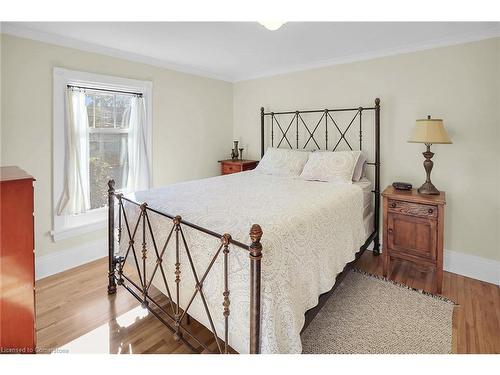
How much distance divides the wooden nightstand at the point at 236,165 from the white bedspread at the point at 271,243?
1.47 metres

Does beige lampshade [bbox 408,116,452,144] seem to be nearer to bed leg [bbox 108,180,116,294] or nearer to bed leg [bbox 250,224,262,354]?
bed leg [bbox 250,224,262,354]

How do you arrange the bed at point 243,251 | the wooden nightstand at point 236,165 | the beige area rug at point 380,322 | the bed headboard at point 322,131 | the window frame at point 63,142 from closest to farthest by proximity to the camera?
the bed at point 243,251
the beige area rug at point 380,322
the window frame at point 63,142
the bed headboard at point 322,131
the wooden nightstand at point 236,165

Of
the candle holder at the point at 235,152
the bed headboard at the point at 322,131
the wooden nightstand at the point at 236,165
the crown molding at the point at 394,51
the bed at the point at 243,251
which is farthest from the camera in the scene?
the candle holder at the point at 235,152

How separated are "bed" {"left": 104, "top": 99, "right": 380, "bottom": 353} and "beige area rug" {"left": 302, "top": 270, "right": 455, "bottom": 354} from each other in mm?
290

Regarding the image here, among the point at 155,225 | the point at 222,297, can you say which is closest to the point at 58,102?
the point at 155,225

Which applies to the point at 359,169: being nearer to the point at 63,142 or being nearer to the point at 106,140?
the point at 106,140

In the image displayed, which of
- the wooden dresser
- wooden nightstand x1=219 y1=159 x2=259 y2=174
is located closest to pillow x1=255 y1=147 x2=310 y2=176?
wooden nightstand x1=219 y1=159 x2=259 y2=174

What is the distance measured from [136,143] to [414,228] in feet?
10.5

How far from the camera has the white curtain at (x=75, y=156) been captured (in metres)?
3.04

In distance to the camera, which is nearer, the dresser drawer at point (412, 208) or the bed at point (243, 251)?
the bed at point (243, 251)

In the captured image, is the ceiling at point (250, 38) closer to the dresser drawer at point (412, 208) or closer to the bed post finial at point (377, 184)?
the bed post finial at point (377, 184)

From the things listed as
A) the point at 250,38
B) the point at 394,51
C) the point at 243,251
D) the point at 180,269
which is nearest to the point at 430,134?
the point at 394,51

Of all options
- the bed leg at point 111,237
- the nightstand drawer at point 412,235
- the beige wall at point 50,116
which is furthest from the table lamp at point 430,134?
the beige wall at point 50,116

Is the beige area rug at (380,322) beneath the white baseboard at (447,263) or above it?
beneath
